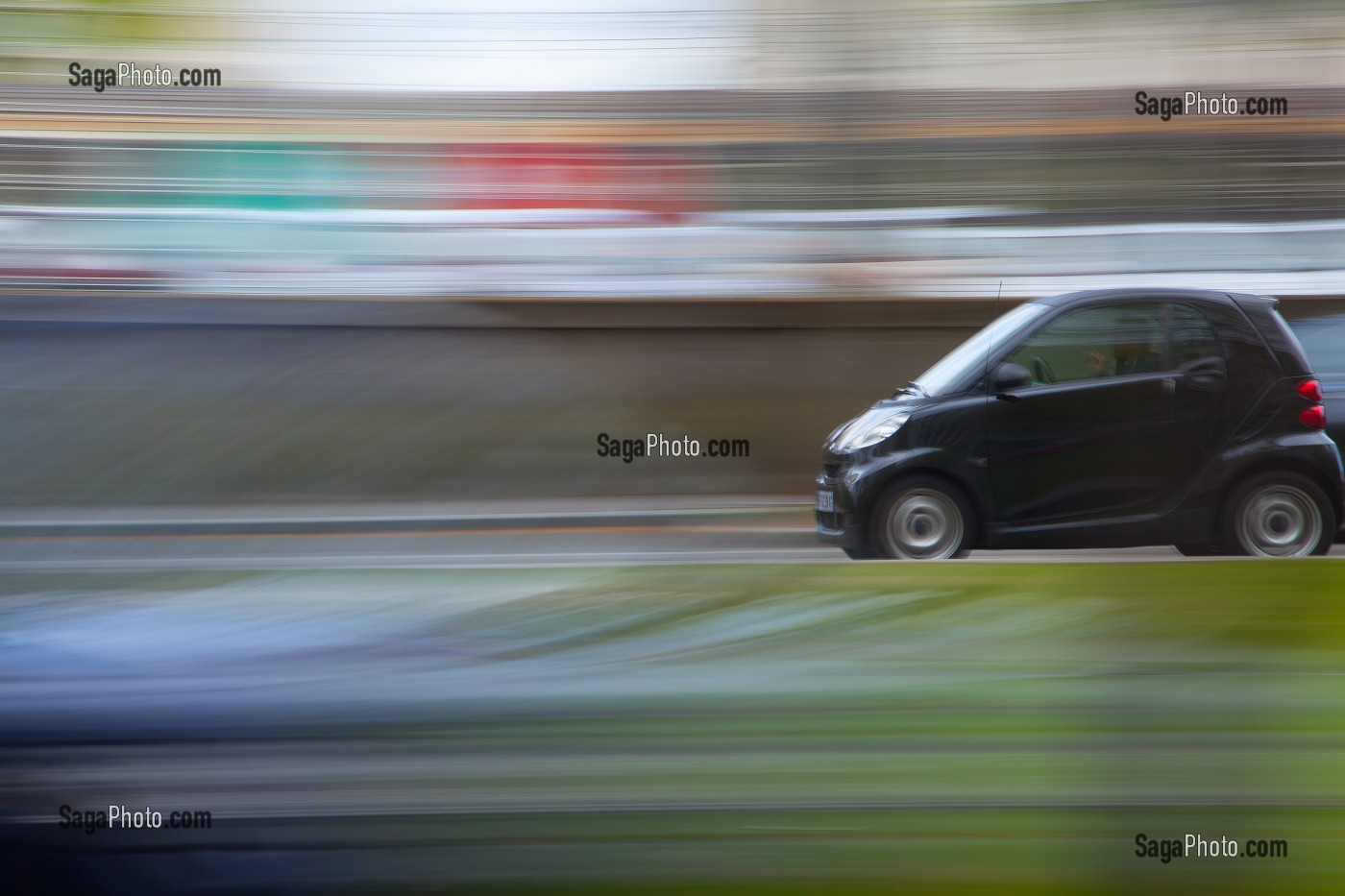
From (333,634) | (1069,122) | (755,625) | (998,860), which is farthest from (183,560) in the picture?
(1069,122)

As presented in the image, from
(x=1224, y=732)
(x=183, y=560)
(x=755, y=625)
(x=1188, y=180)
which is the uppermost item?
(x=1188, y=180)

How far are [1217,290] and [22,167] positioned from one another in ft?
6.33

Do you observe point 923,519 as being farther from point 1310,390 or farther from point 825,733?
point 1310,390

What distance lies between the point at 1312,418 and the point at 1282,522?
0.18 meters

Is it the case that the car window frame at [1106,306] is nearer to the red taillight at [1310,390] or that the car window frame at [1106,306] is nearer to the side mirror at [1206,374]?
the side mirror at [1206,374]

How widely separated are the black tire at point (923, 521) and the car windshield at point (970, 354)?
0.50 ft

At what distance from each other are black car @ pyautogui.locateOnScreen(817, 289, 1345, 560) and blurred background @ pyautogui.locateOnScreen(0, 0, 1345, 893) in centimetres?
5

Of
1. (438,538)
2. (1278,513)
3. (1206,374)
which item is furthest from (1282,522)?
(438,538)

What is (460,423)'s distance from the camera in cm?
176

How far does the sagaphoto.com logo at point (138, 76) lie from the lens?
178 centimetres

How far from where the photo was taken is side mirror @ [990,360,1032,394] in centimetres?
180

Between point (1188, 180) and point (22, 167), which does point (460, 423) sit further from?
point (1188, 180)

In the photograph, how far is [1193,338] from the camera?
5.93 feet

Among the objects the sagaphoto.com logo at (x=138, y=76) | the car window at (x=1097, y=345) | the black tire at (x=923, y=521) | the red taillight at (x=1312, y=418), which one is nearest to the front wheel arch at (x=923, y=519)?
the black tire at (x=923, y=521)
